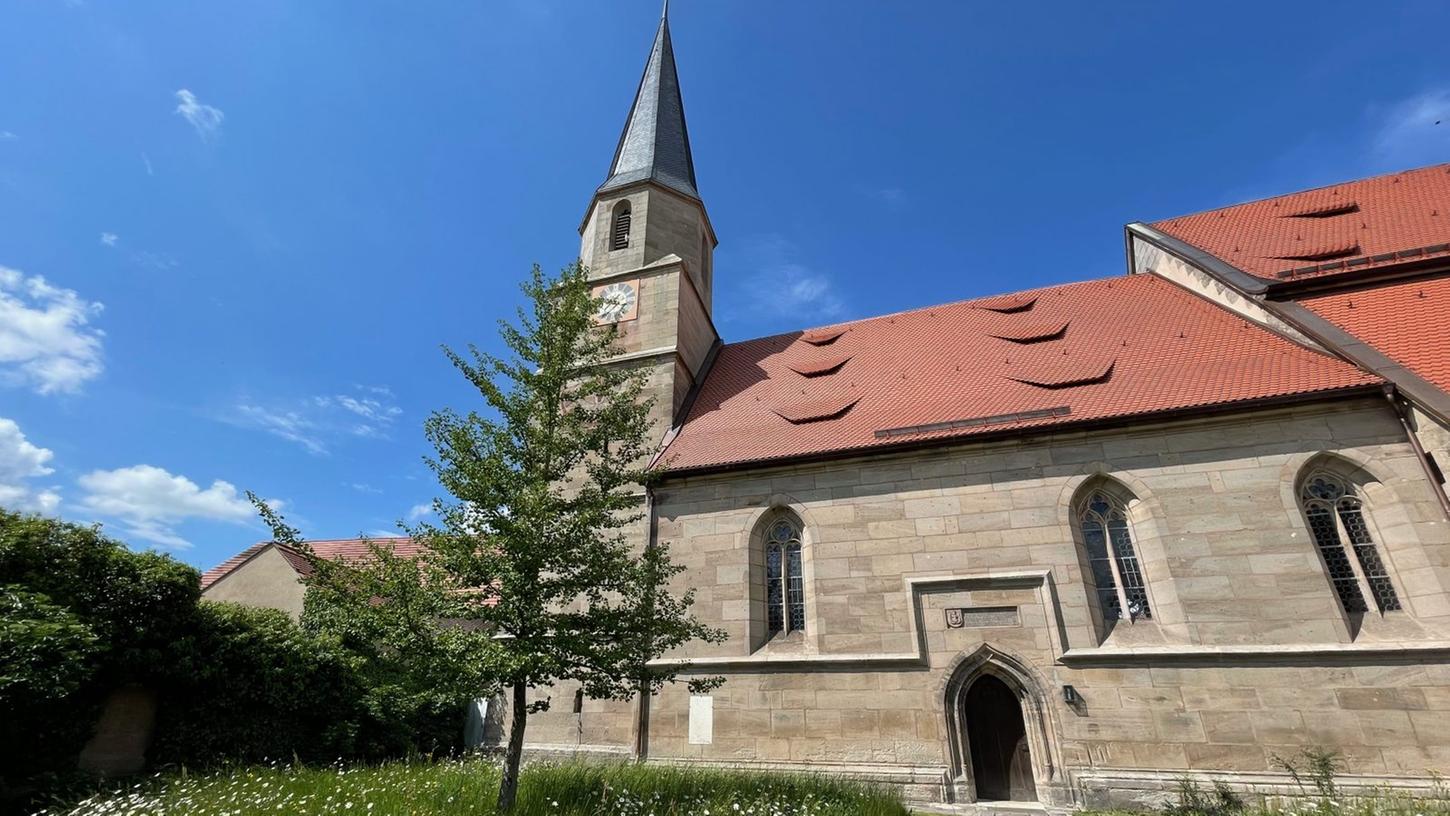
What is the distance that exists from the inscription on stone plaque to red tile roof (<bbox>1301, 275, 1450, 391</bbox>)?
20.8ft

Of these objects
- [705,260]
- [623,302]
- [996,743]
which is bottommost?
[996,743]

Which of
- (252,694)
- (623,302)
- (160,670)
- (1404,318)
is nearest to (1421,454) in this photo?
(1404,318)

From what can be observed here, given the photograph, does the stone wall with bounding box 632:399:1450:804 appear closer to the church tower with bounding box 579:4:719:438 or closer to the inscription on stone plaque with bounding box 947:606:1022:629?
the inscription on stone plaque with bounding box 947:606:1022:629

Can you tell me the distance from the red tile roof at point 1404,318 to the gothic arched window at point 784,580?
9.23 metres

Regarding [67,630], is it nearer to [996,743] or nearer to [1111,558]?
[996,743]

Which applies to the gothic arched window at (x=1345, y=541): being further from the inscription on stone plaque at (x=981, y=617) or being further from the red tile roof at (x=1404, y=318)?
the inscription on stone plaque at (x=981, y=617)

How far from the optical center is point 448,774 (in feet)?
27.0

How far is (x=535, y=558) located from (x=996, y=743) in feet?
23.7

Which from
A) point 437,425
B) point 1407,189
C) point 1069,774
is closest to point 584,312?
point 437,425

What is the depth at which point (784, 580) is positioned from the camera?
11281 mm

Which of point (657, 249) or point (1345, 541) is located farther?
point (657, 249)

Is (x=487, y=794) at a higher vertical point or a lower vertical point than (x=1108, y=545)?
lower

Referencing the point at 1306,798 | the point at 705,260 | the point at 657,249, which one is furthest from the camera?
the point at 705,260

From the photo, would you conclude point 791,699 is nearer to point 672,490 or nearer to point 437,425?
point 672,490
